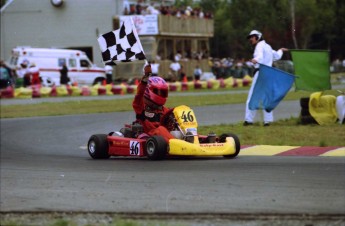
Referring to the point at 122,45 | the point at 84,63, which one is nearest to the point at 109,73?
the point at 84,63

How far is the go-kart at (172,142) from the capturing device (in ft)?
28.2

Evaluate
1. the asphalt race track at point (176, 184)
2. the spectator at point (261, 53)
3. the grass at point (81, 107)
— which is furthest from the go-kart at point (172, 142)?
the grass at point (81, 107)

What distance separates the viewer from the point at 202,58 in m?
39.2

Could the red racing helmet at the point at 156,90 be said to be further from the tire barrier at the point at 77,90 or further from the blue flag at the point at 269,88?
the tire barrier at the point at 77,90

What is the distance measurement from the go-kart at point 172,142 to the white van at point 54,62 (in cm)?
2198

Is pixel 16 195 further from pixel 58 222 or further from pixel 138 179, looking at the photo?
pixel 58 222

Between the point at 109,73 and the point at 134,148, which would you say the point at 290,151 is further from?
the point at 109,73

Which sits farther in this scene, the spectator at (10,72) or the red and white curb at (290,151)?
the spectator at (10,72)

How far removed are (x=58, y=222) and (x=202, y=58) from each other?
34715 mm

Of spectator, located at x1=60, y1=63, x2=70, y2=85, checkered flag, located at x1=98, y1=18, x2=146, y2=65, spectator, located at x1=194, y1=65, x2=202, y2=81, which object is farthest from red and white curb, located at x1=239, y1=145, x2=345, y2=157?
spectator, located at x1=194, y1=65, x2=202, y2=81

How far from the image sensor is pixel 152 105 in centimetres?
906

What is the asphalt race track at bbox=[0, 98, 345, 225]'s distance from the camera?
5.29 meters

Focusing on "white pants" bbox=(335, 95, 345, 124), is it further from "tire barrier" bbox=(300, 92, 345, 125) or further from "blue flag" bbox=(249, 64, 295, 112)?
"blue flag" bbox=(249, 64, 295, 112)

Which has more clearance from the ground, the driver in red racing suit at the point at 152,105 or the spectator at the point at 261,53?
the spectator at the point at 261,53
